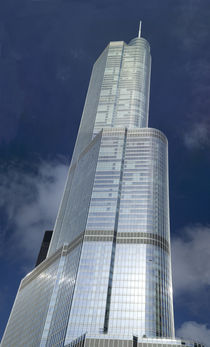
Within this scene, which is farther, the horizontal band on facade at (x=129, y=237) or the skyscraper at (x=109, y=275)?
the horizontal band on facade at (x=129, y=237)

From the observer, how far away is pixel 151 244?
16938 cm

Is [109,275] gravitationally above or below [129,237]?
below

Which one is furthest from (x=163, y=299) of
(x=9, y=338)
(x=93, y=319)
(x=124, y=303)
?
(x=9, y=338)

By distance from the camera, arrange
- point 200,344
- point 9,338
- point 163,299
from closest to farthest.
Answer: point 200,344 < point 163,299 < point 9,338

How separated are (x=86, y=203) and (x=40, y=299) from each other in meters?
50.1

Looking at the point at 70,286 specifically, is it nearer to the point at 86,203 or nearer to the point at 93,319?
the point at 93,319

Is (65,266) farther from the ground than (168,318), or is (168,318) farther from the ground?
(65,266)

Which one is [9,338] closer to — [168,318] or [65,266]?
[65,266]

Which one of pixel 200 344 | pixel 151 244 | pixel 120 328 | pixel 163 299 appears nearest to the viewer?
pixel 200 344

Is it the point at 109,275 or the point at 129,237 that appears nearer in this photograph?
the point at 109,275

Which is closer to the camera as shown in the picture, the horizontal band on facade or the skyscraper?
the skyscraper

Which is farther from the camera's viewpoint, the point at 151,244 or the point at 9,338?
the point at 9,338

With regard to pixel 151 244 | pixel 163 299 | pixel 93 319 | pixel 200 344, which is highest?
pixel 151 244

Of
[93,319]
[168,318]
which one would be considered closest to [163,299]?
[168,318]
